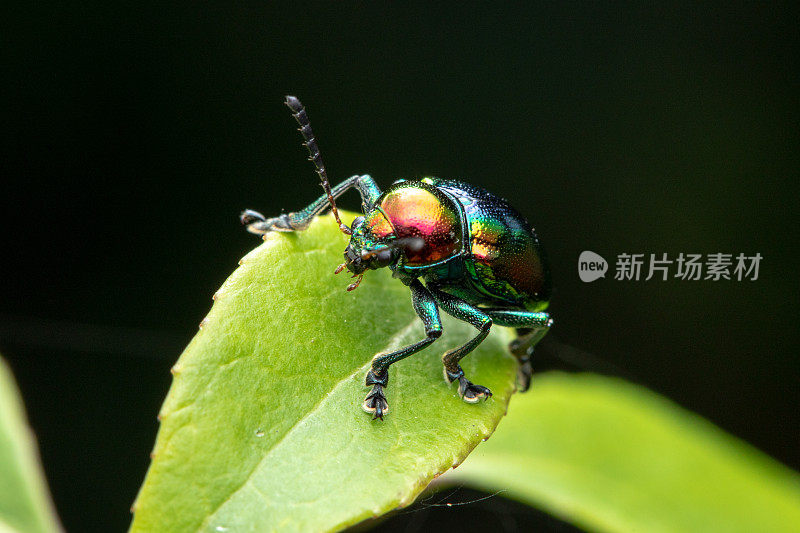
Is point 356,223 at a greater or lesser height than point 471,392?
greater

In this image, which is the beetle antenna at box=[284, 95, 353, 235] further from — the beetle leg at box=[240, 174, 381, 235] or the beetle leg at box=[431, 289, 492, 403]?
the beetle leg at box=[431, 289, 492, 403]

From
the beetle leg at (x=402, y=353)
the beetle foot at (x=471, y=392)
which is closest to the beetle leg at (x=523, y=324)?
the beetle leg at (x=402, y=353)

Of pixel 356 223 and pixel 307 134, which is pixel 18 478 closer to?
pixel 356 223

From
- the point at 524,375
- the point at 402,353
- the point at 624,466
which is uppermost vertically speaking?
the point at 402,353

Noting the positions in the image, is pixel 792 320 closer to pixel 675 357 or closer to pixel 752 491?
pixel 675 357

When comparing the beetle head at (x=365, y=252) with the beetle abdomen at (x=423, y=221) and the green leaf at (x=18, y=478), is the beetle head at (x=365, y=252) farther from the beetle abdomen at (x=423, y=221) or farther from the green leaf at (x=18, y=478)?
the green leaf at (x=18, y=478)

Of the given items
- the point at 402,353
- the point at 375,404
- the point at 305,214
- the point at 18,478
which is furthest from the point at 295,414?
the point at 18,478

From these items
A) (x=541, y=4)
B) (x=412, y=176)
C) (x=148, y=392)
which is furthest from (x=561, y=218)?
(x=148, y=392)
